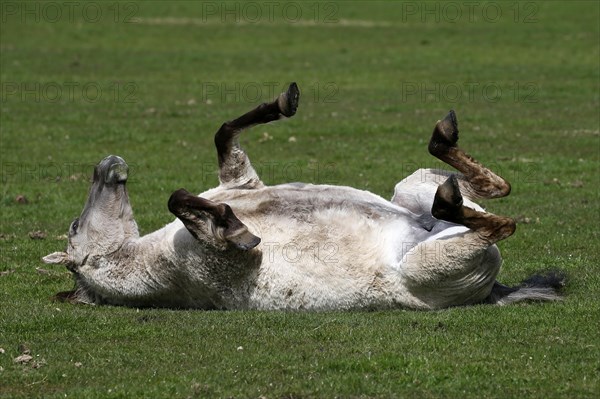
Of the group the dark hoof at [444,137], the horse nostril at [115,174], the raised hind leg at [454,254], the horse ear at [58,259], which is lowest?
the horse ear at [58,259]

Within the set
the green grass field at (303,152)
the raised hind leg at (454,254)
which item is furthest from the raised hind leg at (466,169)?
the green grass field at (303,152)

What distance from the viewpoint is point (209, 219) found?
8.57 m

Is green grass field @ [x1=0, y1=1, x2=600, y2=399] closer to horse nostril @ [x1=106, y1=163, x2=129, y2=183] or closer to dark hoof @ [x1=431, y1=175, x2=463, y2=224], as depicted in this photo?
dark hoof @ [x1=431, y1=175, x2=463, y2=224]

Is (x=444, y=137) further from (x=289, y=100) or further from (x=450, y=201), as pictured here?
(x=289, y=100)

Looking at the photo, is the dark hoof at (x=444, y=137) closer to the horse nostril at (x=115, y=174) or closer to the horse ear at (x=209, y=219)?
the horse ear at (x=209, y=219)

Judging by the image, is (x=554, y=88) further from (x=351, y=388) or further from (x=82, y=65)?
(x=351, y=388)

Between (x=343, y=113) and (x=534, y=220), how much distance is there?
34.9 feet

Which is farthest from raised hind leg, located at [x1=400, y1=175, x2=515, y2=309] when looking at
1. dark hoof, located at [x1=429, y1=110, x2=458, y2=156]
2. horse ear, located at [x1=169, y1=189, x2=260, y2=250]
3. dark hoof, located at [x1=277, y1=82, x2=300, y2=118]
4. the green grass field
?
dark hoof, located at [x1=277, y1=82, x2=300, y2=118]

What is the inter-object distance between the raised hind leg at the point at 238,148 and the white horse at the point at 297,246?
12mm

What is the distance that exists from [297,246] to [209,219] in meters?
0.79

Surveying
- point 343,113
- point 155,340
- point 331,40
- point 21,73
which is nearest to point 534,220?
point 155,340

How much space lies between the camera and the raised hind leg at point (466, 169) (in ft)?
30.4

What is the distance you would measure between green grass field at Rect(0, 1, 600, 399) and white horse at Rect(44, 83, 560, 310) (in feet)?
0.75

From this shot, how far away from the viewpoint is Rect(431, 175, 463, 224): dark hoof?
8.05m
